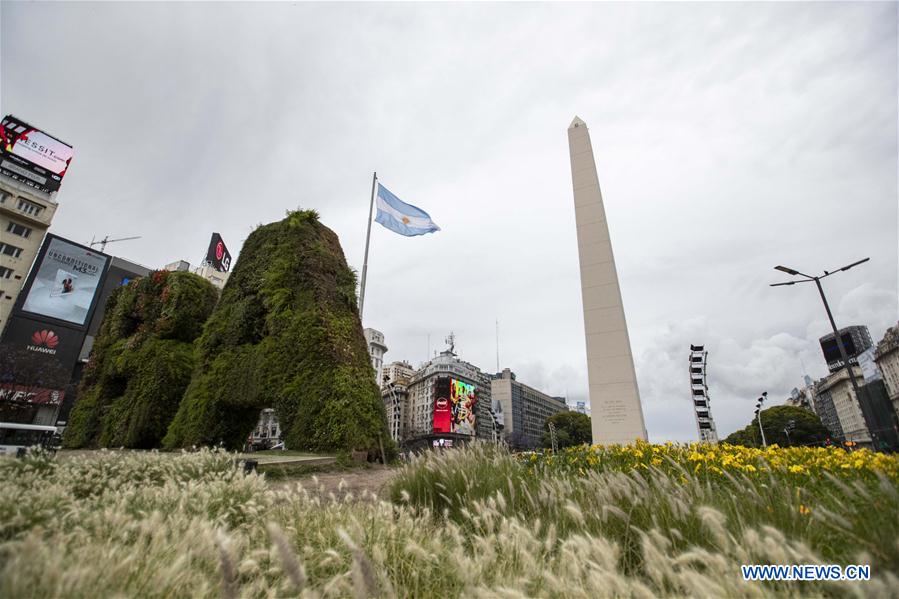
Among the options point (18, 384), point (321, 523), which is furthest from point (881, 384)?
point (18, 384)

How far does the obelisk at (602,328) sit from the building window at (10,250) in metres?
60.1

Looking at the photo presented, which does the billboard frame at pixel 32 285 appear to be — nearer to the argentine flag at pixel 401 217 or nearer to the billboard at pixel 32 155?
the billboard at pixel 32 155

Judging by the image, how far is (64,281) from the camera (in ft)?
145

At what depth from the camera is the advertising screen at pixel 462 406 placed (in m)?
85.8

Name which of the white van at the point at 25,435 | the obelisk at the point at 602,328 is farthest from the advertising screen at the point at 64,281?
the obelisk at the point at 602,328

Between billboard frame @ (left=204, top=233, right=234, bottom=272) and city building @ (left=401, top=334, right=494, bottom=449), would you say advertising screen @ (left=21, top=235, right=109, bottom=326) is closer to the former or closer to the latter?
billboard frame @ (left=204, top=233, right=234, bottom=272)

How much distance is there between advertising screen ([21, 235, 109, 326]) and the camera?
4241 cm

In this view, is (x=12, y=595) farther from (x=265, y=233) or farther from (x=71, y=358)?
(x=71, y=358)

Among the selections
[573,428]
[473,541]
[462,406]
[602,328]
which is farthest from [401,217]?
[462,406]

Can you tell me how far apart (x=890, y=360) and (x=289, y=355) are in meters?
91.0

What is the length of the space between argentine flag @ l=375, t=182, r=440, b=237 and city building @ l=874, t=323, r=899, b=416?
77.2 m

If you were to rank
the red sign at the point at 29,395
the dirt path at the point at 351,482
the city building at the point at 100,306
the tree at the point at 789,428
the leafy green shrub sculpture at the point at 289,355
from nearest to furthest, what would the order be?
the dirt path at the point at 351,482 → the leafy green shrub sculpture at the point at 289,355 → the red sign at the point at 29,395 → the city building at the point at 100,306 → the tree at the point at 789,428

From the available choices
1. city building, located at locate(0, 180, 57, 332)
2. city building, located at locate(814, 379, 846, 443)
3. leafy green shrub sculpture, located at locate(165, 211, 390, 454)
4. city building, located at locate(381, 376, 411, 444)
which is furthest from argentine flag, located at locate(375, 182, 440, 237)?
city building, located at locate(814, 379, 846, 443)

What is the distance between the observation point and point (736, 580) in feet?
5.84
